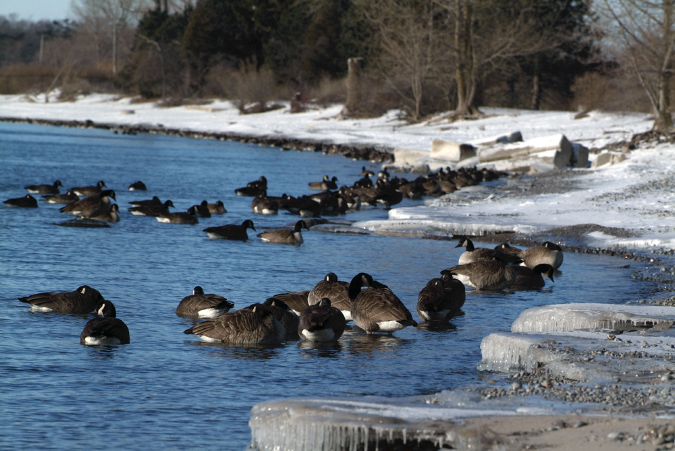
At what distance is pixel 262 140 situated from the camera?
5241cm

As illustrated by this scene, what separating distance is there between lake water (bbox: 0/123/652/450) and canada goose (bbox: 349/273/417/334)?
180mm

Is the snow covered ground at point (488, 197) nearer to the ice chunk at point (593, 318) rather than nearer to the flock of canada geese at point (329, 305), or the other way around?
the ice chunk at point (593, 318)

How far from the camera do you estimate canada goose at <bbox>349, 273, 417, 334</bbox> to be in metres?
8.85

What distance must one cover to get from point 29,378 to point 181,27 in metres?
78.5

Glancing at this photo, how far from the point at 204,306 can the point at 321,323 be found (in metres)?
1.79

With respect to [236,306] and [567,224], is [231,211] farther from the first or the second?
[236,306]

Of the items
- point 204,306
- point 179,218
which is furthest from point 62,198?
point 204,306

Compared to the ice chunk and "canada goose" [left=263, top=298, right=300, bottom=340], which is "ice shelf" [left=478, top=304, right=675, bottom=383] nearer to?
the ice chunk

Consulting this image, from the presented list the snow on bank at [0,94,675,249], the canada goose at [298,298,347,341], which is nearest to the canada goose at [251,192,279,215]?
the snow on bank at [0,94,675,249]

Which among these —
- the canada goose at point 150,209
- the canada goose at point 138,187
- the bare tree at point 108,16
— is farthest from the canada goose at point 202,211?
the bare tree at point 108,16

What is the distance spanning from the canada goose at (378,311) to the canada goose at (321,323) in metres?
0.40

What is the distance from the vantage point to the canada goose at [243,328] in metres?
8.56

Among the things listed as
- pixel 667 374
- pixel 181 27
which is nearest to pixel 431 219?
pixel 667 374

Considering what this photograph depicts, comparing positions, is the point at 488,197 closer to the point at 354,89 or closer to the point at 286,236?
the point at 286,236
